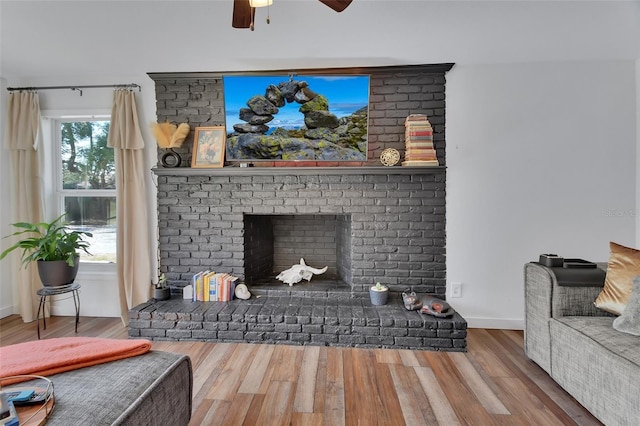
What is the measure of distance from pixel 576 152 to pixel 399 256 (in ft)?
5.93

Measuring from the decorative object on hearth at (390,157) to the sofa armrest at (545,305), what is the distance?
1315mm

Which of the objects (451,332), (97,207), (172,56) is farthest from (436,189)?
(97,207)

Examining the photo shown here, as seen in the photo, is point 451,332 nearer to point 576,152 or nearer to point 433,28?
point 576,152

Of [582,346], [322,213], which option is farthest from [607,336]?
[322,213]

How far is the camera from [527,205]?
2795 mm

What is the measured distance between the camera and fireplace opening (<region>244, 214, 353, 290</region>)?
3.22 m

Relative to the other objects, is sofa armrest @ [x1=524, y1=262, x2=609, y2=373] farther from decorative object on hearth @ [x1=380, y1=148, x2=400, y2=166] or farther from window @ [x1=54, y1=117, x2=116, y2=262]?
window @ [x1=54, y1=117, x2=116, y2=262]

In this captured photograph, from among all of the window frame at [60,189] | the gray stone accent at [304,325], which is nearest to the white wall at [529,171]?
the gray stone accent at [304,325]

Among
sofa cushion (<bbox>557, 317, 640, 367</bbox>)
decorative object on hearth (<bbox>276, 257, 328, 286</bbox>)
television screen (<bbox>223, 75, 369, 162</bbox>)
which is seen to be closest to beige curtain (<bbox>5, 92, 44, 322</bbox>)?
television screen (<bbox>223, 75, 369, 162</bbox>)

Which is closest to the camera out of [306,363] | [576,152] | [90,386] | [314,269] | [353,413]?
[90,386]

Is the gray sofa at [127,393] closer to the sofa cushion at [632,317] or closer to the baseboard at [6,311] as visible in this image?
the sofa cushion at [632,317]

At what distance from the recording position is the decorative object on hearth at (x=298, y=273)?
3.10m

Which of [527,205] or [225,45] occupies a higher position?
[225,45]

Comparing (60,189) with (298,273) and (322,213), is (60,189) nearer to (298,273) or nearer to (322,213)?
(298,273)
